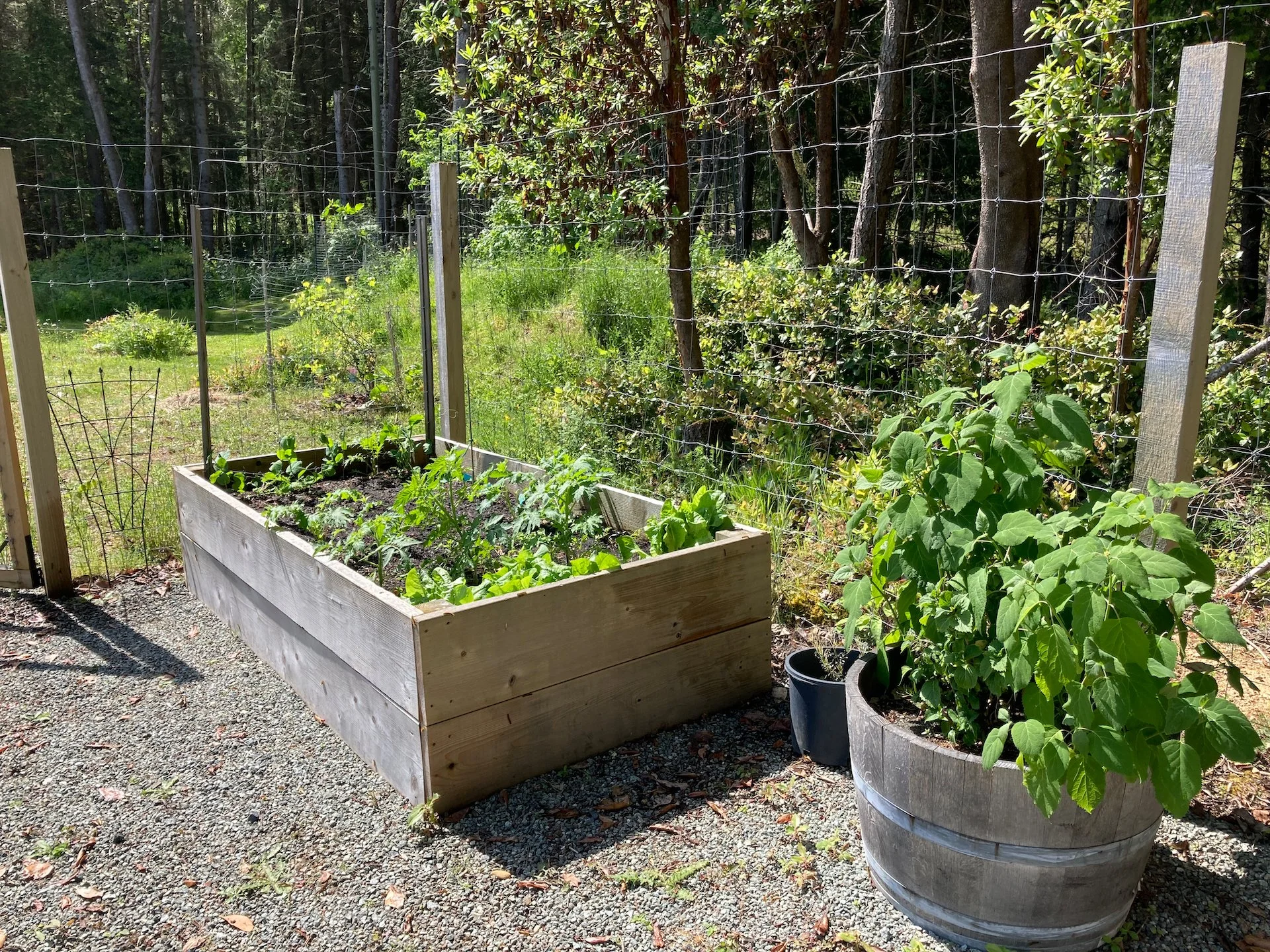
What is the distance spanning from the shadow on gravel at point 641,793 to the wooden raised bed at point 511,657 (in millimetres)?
67

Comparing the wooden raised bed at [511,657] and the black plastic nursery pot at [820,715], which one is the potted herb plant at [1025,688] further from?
the wooden raised bed at [511,657]

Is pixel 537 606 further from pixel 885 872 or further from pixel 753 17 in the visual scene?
pixel 753 17

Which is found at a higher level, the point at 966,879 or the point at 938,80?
the point at 938,80

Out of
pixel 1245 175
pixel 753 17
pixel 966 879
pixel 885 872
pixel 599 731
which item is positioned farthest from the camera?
pixel 1245 175

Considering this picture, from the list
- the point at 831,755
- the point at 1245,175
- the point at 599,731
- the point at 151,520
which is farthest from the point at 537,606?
the point at 1245,175

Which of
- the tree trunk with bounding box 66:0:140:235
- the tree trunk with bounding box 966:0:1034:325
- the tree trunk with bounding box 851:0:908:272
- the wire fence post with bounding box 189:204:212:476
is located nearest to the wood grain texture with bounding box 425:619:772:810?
the wire fence post with bounding box 189:204:212:476

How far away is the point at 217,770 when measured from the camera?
2799 millimetres

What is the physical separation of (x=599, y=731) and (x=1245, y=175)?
941 cm

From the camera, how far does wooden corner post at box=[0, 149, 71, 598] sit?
379 centimetres

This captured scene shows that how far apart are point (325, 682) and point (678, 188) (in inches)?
119

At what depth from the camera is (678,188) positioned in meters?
4.61

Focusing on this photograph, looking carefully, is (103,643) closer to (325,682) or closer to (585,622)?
(325,682)

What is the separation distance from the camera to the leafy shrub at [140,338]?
36.7 feet

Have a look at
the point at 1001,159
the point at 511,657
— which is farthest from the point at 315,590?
the point at 1001,159
